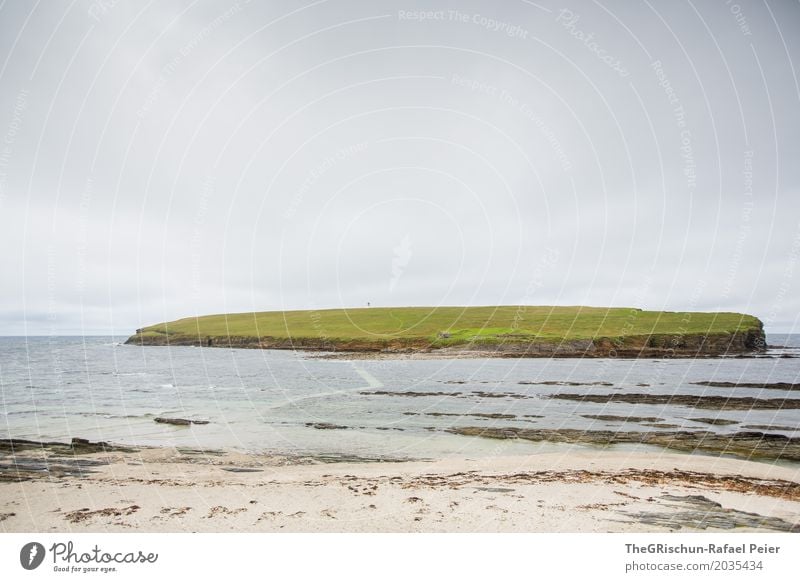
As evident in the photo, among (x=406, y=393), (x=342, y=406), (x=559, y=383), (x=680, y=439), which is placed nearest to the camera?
(x=680, y=439)

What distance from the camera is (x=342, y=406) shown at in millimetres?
33594

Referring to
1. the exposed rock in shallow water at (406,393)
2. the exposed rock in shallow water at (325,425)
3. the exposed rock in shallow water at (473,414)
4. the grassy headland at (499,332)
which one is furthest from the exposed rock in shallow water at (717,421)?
the grassy headland at (499,332)

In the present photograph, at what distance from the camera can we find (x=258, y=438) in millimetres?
22391

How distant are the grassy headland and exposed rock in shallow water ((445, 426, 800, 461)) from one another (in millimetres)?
66160

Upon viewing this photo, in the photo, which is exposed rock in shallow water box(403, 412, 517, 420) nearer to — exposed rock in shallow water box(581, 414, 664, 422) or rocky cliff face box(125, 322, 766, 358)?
exposed rock in shallow water box(581, 414, 664, 422)

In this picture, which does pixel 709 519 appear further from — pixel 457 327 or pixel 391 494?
pixel 457 327

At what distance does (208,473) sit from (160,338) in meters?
169

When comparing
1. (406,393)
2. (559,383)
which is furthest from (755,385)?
(406,393)

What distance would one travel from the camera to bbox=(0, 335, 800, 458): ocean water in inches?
870

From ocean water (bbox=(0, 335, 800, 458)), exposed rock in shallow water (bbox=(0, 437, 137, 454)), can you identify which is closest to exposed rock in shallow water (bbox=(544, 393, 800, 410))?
ocean water (bbox=(0, 335, 800, 458))

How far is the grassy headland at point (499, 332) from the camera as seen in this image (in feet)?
313

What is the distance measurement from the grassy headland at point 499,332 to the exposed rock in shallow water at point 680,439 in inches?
2605

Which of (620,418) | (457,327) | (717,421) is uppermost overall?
(457,327)

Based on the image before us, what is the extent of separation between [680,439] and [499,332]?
83.4 m
